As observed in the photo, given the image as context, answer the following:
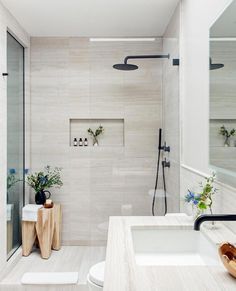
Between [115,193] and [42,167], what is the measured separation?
96cm

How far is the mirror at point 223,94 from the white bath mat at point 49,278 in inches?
68.8

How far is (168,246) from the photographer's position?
1701 millimetres

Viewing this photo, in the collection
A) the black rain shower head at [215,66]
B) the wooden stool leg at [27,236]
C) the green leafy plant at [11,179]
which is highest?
the black rain shower head at [215,66]

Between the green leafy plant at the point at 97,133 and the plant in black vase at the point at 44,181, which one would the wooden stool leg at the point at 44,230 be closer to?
the plant in black vase at the point at 44,181

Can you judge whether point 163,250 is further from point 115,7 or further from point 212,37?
point 115,7

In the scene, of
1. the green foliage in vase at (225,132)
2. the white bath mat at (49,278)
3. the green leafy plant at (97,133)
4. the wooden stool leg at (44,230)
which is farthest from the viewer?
the green leafy plant at (97,133)

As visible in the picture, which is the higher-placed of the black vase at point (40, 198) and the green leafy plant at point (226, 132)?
the green leafy plant at point (226, 132)

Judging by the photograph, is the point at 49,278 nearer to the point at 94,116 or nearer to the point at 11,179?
the point at 11,179

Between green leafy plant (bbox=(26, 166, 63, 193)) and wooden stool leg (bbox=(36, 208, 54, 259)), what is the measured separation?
316 mm

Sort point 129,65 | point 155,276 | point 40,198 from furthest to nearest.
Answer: point 40,198
point 129,65
point 155,276

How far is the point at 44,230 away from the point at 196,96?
2092 mm

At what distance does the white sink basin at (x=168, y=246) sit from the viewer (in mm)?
1598

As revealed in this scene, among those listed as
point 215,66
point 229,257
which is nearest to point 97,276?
point 229,257

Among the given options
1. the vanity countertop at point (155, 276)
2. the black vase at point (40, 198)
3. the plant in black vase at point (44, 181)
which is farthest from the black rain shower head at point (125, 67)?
the vanity countertop at point (155, 276)
